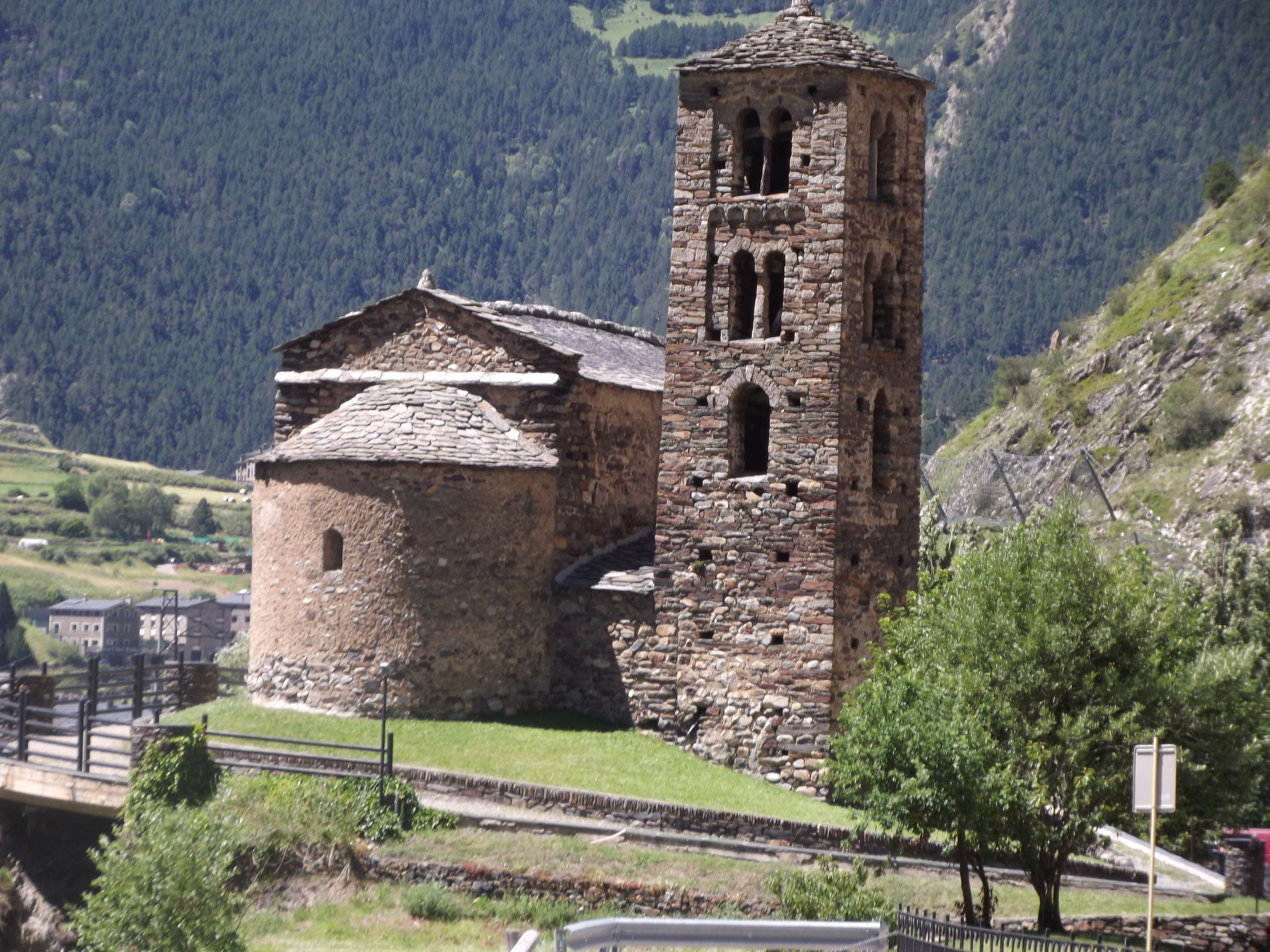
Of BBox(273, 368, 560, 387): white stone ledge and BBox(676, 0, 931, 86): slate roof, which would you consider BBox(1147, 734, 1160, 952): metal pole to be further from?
BBox(273, 368, 560, 387): white stone ledge

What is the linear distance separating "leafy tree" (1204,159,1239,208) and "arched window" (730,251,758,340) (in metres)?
52.8

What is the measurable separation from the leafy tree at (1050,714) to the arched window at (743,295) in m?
8.07

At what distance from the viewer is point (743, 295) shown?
30828 mm

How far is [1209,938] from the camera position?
23938 mm

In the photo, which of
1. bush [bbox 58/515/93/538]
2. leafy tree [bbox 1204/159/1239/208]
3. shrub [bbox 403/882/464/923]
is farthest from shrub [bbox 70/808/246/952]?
bush [bbox 58/515/93/538]

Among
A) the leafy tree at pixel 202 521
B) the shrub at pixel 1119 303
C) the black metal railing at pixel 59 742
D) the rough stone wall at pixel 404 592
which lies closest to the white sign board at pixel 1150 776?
the rough stone wall at pixel 404 592

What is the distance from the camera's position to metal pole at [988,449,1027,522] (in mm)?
43375

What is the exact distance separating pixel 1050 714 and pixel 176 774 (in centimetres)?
1282

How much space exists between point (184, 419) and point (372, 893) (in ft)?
452

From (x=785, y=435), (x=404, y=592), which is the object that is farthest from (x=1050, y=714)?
(x=404, y=592)

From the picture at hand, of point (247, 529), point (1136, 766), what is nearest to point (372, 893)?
point (1136, 766)

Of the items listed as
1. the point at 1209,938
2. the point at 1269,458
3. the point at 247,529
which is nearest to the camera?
the point at 1209,938

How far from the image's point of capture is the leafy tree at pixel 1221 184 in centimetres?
7825

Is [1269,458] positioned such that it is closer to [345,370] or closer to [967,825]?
[345,370]
